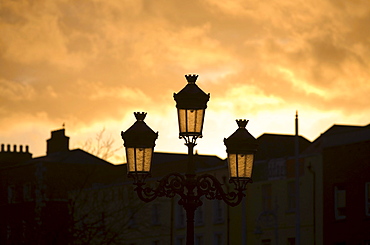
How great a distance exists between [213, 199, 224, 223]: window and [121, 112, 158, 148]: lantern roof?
52142 mm

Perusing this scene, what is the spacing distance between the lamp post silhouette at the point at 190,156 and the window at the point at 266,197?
47.2m

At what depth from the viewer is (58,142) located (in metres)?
105

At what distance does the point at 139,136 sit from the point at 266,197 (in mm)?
48379

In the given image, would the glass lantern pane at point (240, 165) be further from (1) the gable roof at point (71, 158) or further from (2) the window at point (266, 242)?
(1) the gable roof at point (71, 158)

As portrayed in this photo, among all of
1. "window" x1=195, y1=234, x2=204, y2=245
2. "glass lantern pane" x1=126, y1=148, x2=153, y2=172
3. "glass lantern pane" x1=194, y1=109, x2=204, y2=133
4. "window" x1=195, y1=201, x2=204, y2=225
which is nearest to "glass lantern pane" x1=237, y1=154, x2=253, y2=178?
"glass lantern pane" x1=194, y1=109, x2=204, y2=133

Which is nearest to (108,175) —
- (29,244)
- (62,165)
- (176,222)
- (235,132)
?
(62,165)

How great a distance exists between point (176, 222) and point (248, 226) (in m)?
10.7

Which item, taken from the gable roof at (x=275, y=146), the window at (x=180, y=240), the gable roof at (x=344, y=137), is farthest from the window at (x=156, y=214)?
the gable roof at (x=344, y=137)

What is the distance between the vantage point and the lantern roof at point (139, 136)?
21750 mm

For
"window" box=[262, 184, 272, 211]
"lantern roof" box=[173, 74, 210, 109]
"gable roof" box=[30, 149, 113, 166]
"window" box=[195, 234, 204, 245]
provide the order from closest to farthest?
"lantern roof" box=[173, 74, 210, 109] → "window" box=[262, 184, 272, 211] → "window" box=[195, 234, 204, 245] → "gable roof" box=[30, 149, 113, 166]

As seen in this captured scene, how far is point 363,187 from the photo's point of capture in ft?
203

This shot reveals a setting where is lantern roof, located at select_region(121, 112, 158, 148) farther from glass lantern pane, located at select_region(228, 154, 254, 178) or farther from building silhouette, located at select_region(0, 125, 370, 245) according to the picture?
building silhouette, located at select_region(0, 125, 370, 245)

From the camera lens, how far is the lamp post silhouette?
21016 mm

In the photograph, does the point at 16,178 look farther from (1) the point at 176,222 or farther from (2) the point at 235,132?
(2) the point at 235,132
